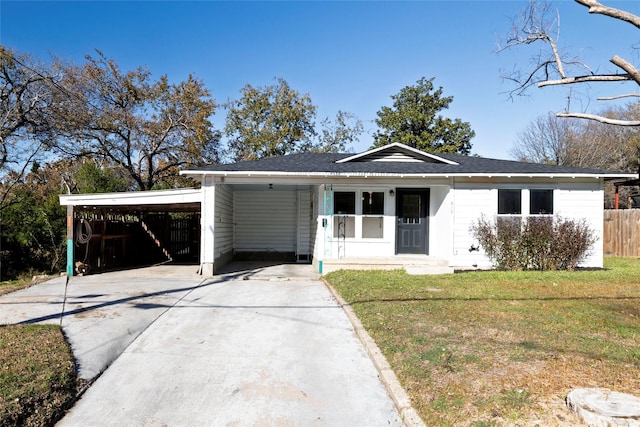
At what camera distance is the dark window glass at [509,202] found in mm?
11789

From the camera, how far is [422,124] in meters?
31.3

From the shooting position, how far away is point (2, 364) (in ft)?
13.9

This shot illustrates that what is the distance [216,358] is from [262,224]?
34.6 feet

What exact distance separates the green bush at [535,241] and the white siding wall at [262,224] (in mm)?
6546

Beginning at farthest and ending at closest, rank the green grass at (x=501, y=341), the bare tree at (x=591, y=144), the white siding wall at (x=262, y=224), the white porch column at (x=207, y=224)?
the bare tree at (x=591, y=144)
the white siding wall at (x=262, y=224)
the white porch column at (x=207, y=224)
the green grass at (x=501, y=341)

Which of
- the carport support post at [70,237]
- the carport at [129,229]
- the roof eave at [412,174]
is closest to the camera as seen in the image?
the carport support post at [70,237]

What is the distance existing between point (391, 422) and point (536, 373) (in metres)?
1.60

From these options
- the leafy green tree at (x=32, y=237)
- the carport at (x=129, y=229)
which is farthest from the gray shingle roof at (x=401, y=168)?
the leafy green tree at (x=32, y=237)

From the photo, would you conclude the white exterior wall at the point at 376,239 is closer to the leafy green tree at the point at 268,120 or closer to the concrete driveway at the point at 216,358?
the concrete driveway at the point at 216,358

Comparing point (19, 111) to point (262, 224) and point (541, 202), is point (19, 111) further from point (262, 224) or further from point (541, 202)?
point (541, 202)

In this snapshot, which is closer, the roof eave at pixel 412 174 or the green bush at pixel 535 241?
the roof eave at pixel 412 174

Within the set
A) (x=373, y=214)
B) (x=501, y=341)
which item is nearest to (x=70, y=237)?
(x=373, y=214)

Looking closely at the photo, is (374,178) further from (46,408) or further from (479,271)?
(46,408)

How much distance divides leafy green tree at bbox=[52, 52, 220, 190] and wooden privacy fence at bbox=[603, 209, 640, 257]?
63.9 feet
